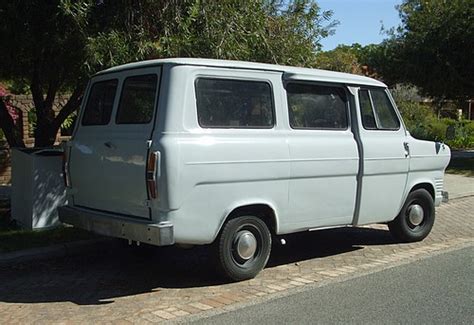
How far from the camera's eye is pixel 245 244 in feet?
20.4

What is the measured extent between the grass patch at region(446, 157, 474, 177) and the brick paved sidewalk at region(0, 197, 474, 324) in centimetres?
858

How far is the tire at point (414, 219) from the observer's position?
8117mm

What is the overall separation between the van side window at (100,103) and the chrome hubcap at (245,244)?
1875mm

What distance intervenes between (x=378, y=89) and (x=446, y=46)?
1102 centimetres

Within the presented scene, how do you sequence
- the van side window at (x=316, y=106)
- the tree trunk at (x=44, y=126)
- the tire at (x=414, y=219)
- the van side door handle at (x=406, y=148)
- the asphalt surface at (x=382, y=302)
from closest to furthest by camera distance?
the asphalt surface at (x=382, y=302), the van side window at (x=316, y=106), the van side door handle at (x=406, y=148), the tire at (x=414, y=219), the tree trunk at (x=44, y=126)

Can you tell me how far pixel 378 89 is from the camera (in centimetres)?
766

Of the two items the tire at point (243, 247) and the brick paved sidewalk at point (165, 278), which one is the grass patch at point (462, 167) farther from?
the tire at point (243, 247)

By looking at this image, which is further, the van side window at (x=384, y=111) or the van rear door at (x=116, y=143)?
the van side window at (x=384, y=111)

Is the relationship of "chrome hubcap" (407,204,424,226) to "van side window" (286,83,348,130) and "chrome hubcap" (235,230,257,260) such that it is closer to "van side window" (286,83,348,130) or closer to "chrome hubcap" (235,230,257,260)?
"van side window" (286,83,348,130)

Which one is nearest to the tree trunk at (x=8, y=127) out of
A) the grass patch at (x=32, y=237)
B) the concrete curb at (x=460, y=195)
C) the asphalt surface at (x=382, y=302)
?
the grass patch at (x=32, y=237)

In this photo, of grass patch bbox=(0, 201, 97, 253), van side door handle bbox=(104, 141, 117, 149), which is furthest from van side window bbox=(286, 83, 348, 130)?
grass patch bbox=(0, 201, 97, 253)

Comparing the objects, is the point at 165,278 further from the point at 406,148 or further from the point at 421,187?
the point at 421,187

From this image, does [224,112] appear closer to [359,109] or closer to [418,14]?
[359,109]

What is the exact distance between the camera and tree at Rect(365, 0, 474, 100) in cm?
1723
